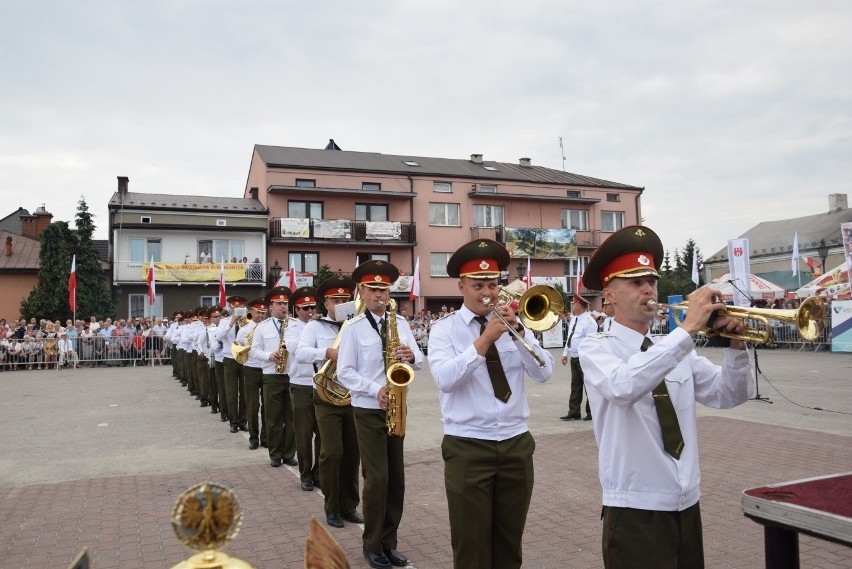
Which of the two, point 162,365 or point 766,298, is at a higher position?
point 766,298

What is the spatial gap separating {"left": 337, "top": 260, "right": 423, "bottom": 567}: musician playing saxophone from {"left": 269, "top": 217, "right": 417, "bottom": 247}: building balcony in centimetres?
3123

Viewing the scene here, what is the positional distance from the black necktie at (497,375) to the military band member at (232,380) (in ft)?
27.4

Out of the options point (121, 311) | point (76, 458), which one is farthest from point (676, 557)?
point (121, 311)

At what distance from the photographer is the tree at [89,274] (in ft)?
108

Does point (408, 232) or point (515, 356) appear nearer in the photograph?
point (515, 356)

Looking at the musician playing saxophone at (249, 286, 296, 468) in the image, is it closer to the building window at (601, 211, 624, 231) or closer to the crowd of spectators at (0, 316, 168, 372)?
the crowd of spectators at (0, 316, 168, 372)

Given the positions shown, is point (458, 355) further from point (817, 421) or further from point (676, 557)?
point (817, 421)

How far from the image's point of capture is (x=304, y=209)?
1497 inches

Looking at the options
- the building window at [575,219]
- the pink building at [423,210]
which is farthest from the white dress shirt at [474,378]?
the building window at [575,219]

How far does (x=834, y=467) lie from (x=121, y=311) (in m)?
34.7

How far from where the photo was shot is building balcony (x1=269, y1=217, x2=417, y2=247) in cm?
3662

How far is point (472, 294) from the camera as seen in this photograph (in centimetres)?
435

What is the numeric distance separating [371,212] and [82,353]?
18.9 m

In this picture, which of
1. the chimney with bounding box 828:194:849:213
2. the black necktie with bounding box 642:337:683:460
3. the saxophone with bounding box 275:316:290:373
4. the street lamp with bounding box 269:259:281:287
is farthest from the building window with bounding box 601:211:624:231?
the black necktie with bounding box 642:337:683:460
